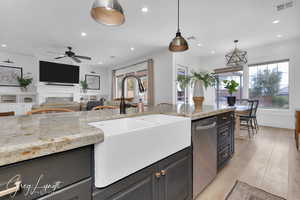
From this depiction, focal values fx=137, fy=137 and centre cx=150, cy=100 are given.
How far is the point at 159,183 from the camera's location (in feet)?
2.99

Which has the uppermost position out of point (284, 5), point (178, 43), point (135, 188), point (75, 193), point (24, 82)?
point (284, 5)

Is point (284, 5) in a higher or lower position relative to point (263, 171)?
higher

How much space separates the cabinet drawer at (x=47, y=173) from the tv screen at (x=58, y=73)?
19.8 ft

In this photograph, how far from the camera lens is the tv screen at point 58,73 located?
17.0ft

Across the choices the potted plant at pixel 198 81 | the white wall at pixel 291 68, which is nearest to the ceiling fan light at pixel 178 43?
the potted plant at pixel 198 81

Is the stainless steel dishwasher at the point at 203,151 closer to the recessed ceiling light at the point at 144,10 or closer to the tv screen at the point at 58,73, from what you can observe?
the recessed ceiling light at the point at 144,10

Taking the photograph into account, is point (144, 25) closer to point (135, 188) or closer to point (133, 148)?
→ point (133, 148)

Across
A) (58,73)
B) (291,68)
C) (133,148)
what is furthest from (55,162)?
(58,73)

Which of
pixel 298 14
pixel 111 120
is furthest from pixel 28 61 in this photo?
pixel 298 14

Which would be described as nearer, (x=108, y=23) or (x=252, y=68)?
(x=108, y=23)

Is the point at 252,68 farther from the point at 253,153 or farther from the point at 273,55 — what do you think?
the point at 253,153

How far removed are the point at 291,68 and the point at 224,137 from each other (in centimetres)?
418

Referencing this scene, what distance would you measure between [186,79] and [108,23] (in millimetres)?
1158

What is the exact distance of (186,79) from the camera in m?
1.76
